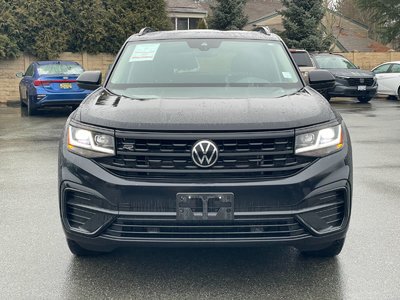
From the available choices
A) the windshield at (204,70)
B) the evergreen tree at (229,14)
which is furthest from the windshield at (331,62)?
the windshield at (204,70)

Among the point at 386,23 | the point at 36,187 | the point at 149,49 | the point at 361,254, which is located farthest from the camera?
the point at 386,23

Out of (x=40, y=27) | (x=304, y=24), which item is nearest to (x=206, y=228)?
(x=40, y=27)

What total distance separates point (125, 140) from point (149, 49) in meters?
1.89

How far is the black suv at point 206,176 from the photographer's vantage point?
372cm

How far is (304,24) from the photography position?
28703 mm

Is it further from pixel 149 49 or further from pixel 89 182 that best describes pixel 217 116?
pixel 149 49

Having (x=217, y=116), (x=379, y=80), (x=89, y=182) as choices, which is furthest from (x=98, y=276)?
(x=379, y=80)

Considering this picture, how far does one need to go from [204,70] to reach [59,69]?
1217 centimetres

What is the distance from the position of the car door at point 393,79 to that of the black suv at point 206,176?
1775cm

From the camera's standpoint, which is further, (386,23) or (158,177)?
(386,23)

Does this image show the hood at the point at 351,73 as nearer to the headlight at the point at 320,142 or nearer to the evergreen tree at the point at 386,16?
the evergreen tree at the point at 386,16

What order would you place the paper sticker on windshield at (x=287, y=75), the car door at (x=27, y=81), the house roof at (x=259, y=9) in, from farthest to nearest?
1. the house roof at (x=259, y=9)
2. the car door at (x=27, y=81)
3. the paper sticker on windshield at (x=287, y=75)

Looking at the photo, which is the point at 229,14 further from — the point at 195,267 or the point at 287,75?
the point at 195,267

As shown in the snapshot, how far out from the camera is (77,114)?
4.22m
